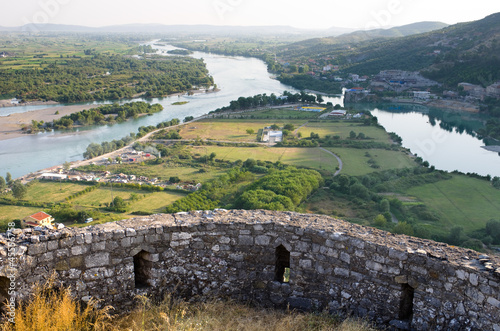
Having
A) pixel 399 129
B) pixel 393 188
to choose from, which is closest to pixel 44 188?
pixel 393 188

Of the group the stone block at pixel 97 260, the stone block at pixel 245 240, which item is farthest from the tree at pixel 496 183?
the stone block at pixel 97 260

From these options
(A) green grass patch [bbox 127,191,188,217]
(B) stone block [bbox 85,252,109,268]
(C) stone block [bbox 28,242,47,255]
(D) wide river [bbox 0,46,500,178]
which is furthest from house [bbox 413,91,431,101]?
(C) stone block [bbox 28,242,47,255]

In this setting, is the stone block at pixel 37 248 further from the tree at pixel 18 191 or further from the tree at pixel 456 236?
the tree at pixel 18 191

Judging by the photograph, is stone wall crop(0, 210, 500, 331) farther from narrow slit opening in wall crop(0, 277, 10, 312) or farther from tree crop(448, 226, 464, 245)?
tree crop(448, 226, 464, 245)

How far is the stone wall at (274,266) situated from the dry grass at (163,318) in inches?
6.6

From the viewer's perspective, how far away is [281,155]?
36750mm

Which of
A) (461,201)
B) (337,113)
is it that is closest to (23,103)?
(337,113)

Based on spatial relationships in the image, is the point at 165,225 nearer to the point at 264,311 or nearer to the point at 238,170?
the point at 264,311

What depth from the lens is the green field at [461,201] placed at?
71.2 feet

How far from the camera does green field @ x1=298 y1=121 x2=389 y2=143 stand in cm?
4334

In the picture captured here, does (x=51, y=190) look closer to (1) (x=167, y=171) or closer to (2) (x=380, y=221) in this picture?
(1) (x=167, y=171)

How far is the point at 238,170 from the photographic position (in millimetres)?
31250

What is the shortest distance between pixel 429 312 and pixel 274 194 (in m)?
18.7

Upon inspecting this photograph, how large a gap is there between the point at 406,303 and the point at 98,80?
78538 millimetres
